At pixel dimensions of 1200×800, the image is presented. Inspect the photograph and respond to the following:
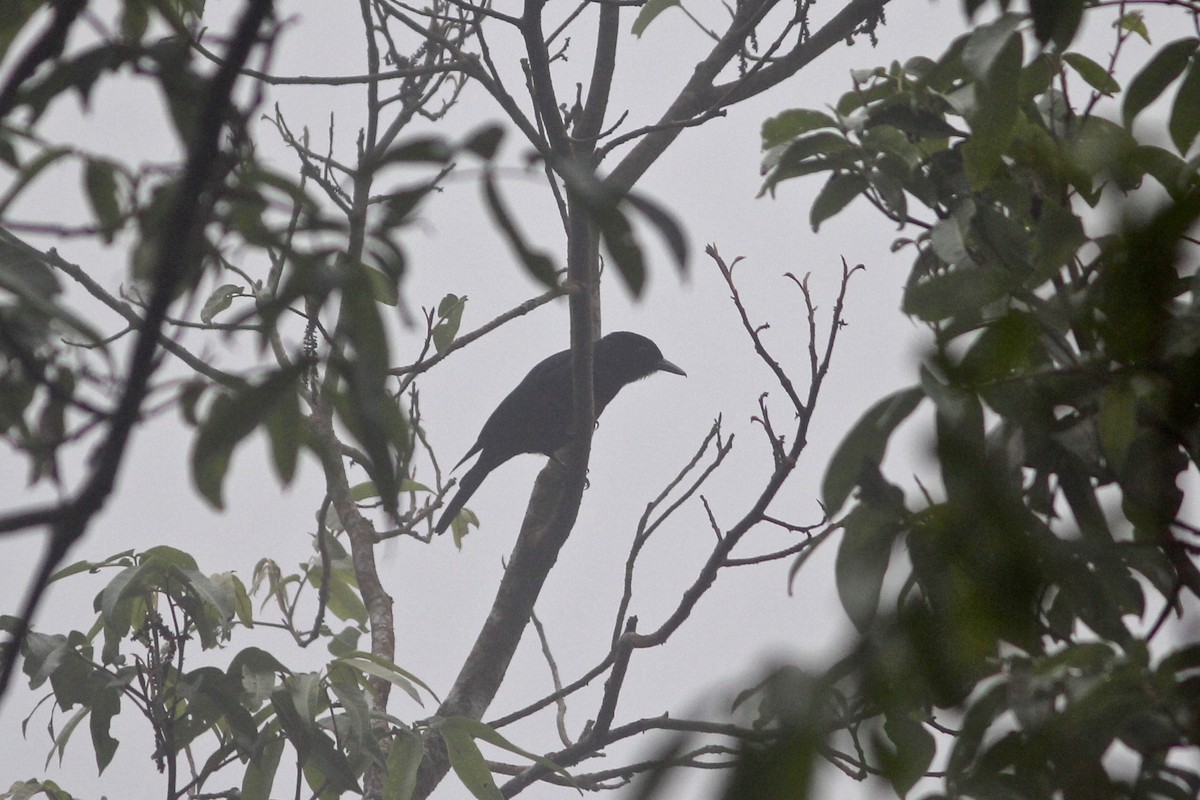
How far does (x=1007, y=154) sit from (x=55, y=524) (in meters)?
1.47

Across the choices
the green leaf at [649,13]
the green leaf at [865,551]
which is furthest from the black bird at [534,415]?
the green leaf at [865,551]

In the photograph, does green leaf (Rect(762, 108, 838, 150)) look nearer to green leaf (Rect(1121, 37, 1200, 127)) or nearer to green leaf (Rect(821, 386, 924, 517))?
green leaf (Rect(1121, 37, 1200, 127))

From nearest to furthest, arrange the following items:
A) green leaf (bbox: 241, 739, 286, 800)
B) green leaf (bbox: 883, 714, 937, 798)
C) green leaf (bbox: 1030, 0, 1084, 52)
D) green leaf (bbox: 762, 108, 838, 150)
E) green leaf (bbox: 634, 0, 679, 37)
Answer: green leaf (bbox: 1030, 0, 1084, 52) → green leaf (bbox: 883, 714, 937, 798) → green leaf (bbox: 762, 108, 838, 150) → green leaf (bbox: 241, 739, 286, 800) → green leaf (bbox: 634, 0, 679, 37)

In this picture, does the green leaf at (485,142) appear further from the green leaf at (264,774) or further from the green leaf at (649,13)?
the green leaf at (649,13)

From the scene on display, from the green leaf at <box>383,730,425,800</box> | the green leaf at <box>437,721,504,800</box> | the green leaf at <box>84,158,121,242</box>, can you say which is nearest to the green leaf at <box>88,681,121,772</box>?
the green leaf at <box>383,730,425,800</box>

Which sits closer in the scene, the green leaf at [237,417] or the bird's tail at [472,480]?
the green leaf at [237,417]

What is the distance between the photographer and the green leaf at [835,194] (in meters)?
1.83

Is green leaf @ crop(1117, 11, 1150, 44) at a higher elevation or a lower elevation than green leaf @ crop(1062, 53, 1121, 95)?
higher

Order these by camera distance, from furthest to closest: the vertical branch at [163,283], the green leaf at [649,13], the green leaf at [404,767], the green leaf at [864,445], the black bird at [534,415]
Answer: the black bird at [534,415] < the green leaf at [649,13] < the green leaf at [404,767] < the green leaf at [864,445] < the vertical branch at [163,283]

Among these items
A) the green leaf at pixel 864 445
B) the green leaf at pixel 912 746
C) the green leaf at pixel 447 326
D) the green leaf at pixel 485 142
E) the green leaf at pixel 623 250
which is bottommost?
the green leaf at pixel 912 746

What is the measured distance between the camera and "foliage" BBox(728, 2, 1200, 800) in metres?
0.84

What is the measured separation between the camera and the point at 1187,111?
1518 mm

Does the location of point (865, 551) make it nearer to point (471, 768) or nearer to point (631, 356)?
point (471, 768)

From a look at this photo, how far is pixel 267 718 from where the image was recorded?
296 centimetres
